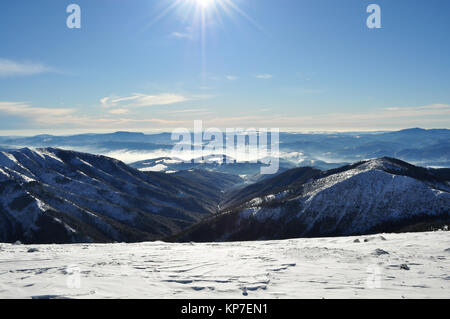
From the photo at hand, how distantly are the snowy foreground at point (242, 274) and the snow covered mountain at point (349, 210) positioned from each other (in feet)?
204

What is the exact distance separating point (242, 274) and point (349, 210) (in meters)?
82.8

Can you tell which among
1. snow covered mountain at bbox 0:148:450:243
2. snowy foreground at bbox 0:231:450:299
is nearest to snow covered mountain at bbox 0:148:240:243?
snow covered mountain at bbox 0:148:450:243

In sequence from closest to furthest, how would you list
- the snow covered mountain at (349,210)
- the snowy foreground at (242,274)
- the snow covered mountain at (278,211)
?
the snowy foreground at (242,274)
the snow covered mountain at (349,210)
the snow covered mountain at (278,211)

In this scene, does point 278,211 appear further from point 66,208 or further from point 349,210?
point 66,208

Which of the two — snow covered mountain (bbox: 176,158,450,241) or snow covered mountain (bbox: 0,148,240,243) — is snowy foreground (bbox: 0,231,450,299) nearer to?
snow covered mountain (bbox: 176,158,450,241)

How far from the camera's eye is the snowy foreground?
15.2 metres

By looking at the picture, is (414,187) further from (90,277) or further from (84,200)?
(84,200)

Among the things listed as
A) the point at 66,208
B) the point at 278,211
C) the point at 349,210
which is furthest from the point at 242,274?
the point at 66,208

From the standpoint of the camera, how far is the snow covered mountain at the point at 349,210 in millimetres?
84500

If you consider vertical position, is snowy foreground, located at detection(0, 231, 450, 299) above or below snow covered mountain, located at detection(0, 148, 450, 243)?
above

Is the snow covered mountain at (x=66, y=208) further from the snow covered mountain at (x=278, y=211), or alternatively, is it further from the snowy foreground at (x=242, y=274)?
the snowy foreground at (x=242, y=274)

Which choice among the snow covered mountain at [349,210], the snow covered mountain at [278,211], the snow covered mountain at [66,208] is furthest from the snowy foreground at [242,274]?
the snow covered mountain at [66,208]

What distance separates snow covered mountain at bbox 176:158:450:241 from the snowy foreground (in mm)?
62240
